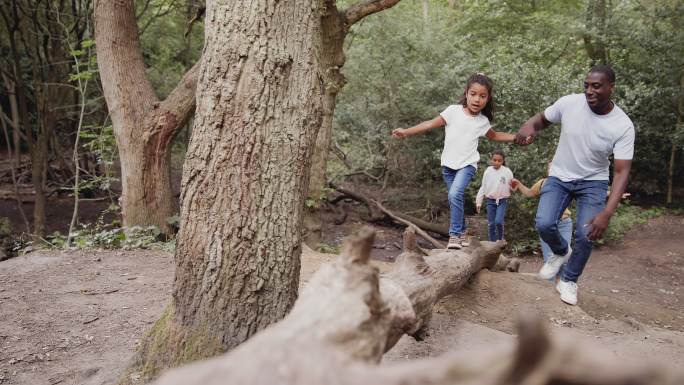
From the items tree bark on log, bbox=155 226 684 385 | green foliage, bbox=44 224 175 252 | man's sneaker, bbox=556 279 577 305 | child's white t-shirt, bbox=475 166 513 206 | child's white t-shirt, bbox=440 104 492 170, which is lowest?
green foliage, bbox=44 224 175 252

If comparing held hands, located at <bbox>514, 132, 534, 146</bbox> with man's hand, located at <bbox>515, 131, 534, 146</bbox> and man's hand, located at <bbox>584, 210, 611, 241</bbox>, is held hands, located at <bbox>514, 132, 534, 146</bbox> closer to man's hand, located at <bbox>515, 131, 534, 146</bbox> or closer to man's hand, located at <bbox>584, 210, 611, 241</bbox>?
man's hand, located at <bbox>515, 131, 534, 146</bbox>

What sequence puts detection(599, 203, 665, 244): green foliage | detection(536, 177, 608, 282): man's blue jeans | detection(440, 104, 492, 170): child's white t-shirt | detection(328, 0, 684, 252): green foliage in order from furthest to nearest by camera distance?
1. detection(599, 203, 665, 244): green foliage
2. detection(328, 0, 684, 252): green foliage
3. detection(440, 104, 492, 170): child's white t-shirt
4. detection(536, 177, 608, 282): man's blue jeans

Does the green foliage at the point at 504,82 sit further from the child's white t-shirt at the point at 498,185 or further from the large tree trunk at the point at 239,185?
the large tree trunk at the point at 239,185

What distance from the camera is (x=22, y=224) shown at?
11.7 meters

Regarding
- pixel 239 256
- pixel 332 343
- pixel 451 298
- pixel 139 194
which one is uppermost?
pixel 332 343

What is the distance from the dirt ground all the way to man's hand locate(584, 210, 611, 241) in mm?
823

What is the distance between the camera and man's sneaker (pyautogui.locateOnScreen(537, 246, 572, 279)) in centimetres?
506

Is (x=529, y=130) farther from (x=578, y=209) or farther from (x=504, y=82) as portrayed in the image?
(x=504, y=82)

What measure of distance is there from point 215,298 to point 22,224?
37.9ft

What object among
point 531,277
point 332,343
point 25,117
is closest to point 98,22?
point 25,117

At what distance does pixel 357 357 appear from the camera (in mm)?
1296

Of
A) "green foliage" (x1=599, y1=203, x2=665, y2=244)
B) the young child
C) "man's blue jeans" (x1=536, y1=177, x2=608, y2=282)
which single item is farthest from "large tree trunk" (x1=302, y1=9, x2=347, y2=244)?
"green foliage" (x1=599, y1=203, x2=665, y2=244)

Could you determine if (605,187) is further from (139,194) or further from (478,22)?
(478,22)

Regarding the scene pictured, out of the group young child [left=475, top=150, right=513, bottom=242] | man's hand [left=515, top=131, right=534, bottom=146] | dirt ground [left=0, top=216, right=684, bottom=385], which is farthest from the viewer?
young child [left=475, top=150, right=513, bottom=242]
